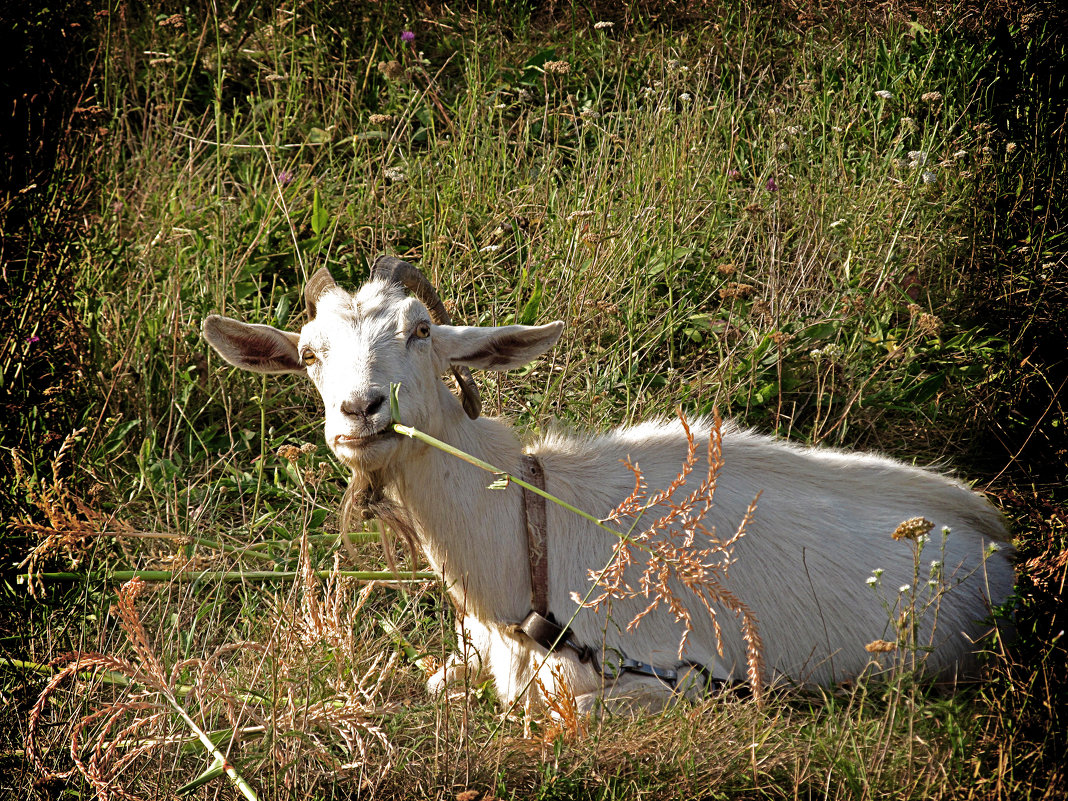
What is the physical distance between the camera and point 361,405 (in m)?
3.11

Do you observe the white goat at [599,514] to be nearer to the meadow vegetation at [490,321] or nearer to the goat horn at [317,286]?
the goat horn at [317,286]

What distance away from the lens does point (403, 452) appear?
3.38 m

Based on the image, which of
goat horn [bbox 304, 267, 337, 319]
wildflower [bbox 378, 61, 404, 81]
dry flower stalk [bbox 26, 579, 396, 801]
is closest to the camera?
dry flower stalk [bbox 26, 579, 396, 801]

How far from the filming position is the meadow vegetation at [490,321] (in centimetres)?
311

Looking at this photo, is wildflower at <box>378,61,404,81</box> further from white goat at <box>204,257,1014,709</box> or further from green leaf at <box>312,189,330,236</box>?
white goat at <box>204,257,1014,709</box>

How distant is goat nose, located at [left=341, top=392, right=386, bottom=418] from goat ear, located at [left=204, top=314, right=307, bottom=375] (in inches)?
24.8

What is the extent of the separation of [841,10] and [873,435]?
3.61 meters

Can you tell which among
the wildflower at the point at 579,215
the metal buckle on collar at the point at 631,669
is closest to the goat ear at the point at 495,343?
the metal buckle on collar at the point at 631,669

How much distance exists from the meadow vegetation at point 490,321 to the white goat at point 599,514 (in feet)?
0.72

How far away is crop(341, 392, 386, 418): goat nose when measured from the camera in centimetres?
311

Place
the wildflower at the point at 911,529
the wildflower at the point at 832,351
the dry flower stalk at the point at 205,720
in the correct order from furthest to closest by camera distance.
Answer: the wildflower at the point at 832,351 → the dry flower stalk at the point at 205,720 → the wildflower at the point at 911,529

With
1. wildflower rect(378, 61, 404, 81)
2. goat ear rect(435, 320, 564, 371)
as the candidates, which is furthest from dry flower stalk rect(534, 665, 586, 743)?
wildflower rect(378, 61, 404, 81)

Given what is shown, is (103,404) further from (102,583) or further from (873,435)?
(873,435)

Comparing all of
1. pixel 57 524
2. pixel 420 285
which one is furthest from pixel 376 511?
pixel 57 524
